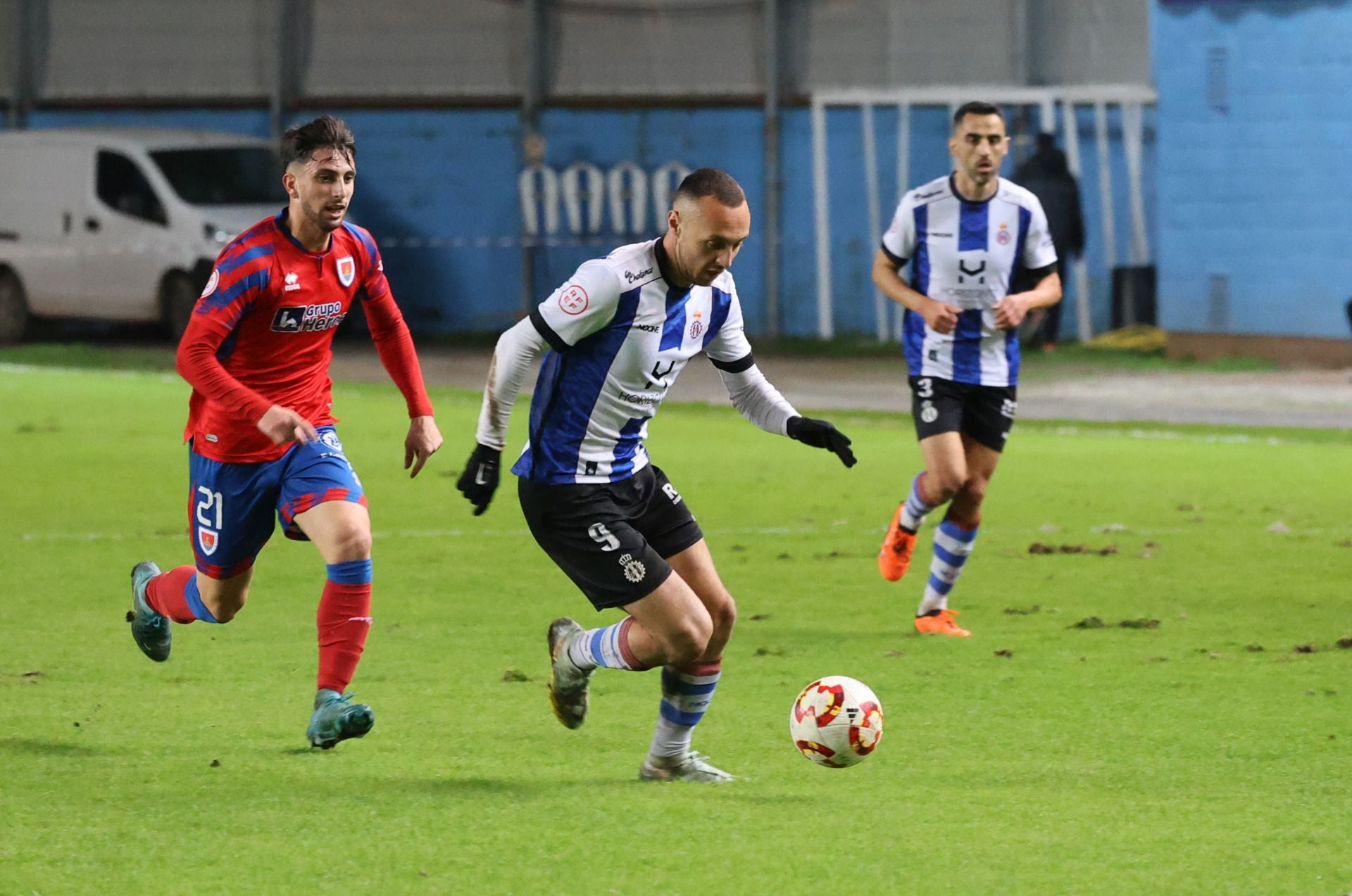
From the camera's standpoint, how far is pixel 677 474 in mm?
13523

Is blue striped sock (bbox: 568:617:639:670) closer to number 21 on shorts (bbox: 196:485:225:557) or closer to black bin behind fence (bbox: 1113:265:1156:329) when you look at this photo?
number 21 on shorts (bbox: 196:485:225:557)

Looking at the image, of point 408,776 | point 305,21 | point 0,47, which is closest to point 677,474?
point 408,776

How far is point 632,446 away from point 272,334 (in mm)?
1273

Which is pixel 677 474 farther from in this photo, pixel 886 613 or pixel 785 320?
pixel 785 320

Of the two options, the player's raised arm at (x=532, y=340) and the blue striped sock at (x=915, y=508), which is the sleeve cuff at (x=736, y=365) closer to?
the player's raised arm at (x=532, y=340)

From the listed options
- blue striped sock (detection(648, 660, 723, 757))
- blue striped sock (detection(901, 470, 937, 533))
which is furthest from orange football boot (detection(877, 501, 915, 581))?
blue striped sock (detection(648, 660, 723, 757))

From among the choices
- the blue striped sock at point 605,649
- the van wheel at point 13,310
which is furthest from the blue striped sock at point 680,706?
the van wheel at point 13,310

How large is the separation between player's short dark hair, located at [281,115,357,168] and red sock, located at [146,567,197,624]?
4.82 feet

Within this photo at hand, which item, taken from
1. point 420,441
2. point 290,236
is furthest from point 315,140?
point 420,441

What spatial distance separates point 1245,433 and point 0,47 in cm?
1743

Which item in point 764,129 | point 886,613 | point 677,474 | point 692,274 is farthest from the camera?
point 764,129

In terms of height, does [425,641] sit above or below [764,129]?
below

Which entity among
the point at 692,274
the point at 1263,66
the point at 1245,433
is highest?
the point at 1263,66

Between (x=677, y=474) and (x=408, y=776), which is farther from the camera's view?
(x=677, y=474)
